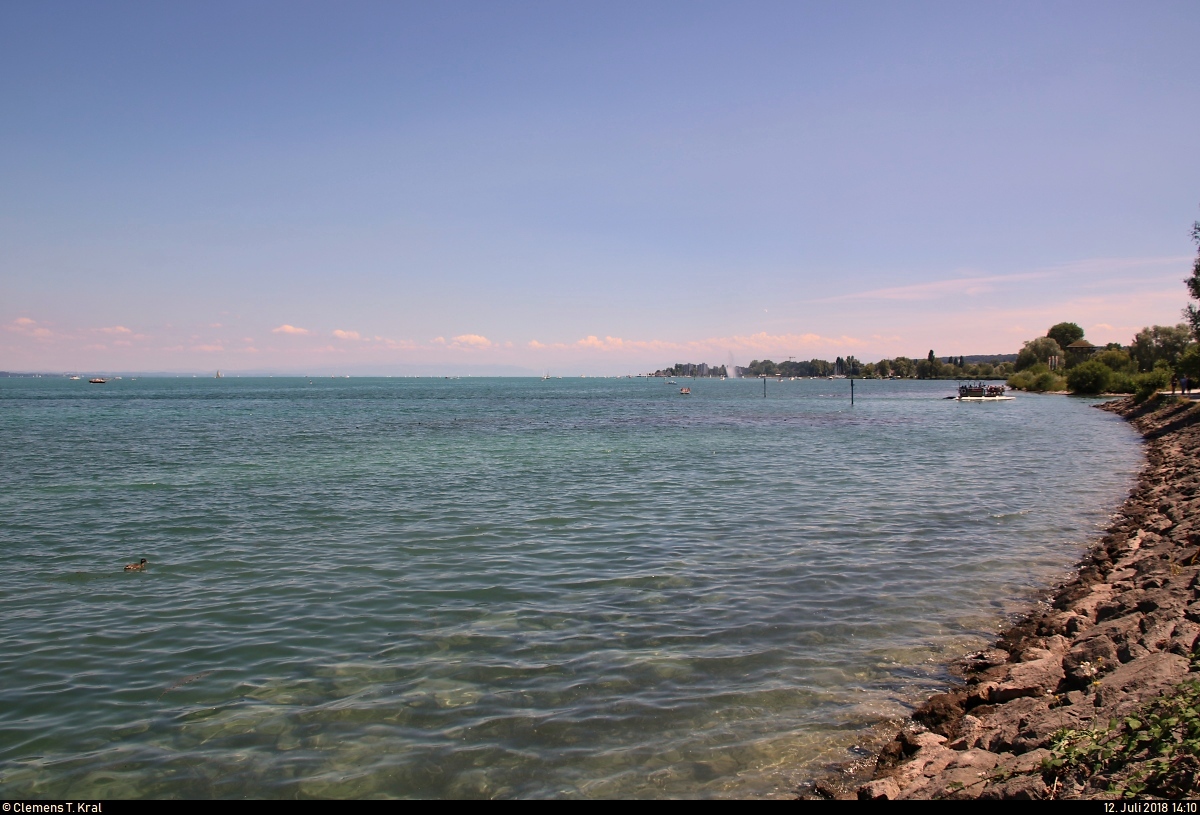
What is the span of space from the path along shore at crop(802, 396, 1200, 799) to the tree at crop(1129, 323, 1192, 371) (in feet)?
441

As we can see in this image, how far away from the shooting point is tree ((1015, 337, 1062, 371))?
164250 mm

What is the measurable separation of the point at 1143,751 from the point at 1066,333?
703 feet

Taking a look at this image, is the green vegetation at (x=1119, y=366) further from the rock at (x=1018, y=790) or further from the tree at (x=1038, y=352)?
the rock at (x=1018, y=790)

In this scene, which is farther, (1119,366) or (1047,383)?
(1047,383)

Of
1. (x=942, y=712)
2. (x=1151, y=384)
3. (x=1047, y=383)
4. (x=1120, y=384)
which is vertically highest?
(x=1047, y=383)

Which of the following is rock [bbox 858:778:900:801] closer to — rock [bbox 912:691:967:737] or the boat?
rock [bbox 912:691:967:737]

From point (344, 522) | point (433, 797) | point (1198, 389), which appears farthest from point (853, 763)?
point (1198, 389)

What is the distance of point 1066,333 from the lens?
182125mm

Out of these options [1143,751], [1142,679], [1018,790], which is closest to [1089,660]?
[1142,679]

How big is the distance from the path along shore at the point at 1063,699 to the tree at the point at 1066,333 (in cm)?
20310

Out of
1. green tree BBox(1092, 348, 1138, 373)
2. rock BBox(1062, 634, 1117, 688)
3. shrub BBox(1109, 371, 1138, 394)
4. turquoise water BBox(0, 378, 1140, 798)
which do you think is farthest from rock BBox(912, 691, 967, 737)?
green tree BBox(1092, 348, 1138, 373)

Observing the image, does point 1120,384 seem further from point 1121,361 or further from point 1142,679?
point 1142,679

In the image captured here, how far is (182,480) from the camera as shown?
27.7 meters
